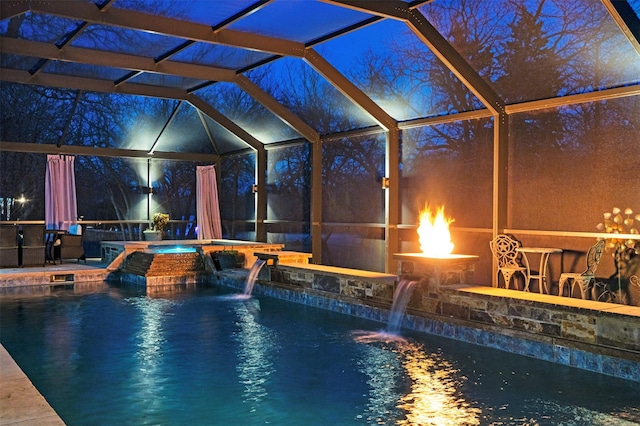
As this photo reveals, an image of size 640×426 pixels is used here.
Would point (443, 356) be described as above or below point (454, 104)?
below

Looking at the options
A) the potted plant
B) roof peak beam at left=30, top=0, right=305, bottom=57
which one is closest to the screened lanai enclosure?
roof peak beam at left=30, top=0, right=305, bottom=57

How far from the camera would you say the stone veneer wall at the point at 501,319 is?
17.6ft

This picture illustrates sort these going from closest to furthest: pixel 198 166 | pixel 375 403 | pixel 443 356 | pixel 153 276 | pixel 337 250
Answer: pixel 375 403 → pixel 443 356 → pixel 153 276 → pixel 337 250 → pixel 198 166

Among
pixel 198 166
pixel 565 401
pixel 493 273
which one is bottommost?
pixel 565 401

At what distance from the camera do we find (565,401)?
4.61m

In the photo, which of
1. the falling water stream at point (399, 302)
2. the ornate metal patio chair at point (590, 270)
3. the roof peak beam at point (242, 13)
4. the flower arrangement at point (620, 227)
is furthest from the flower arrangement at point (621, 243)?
the roof peak beam at point (242, 13)

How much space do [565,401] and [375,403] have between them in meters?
1.45

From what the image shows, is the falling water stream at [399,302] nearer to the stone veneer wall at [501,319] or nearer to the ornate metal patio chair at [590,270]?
the stone veneer wall at [501,319]

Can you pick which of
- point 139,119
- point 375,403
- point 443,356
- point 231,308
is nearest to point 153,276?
point 231,308

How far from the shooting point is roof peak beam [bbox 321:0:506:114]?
7684 mm

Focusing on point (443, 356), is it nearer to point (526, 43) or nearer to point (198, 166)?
point (526, 43)

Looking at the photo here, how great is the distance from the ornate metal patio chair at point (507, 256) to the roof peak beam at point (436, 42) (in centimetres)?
191

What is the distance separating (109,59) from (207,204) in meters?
6.86

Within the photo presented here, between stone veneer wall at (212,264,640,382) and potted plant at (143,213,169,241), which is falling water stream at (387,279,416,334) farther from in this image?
potted plant at (143,213,169,241)
